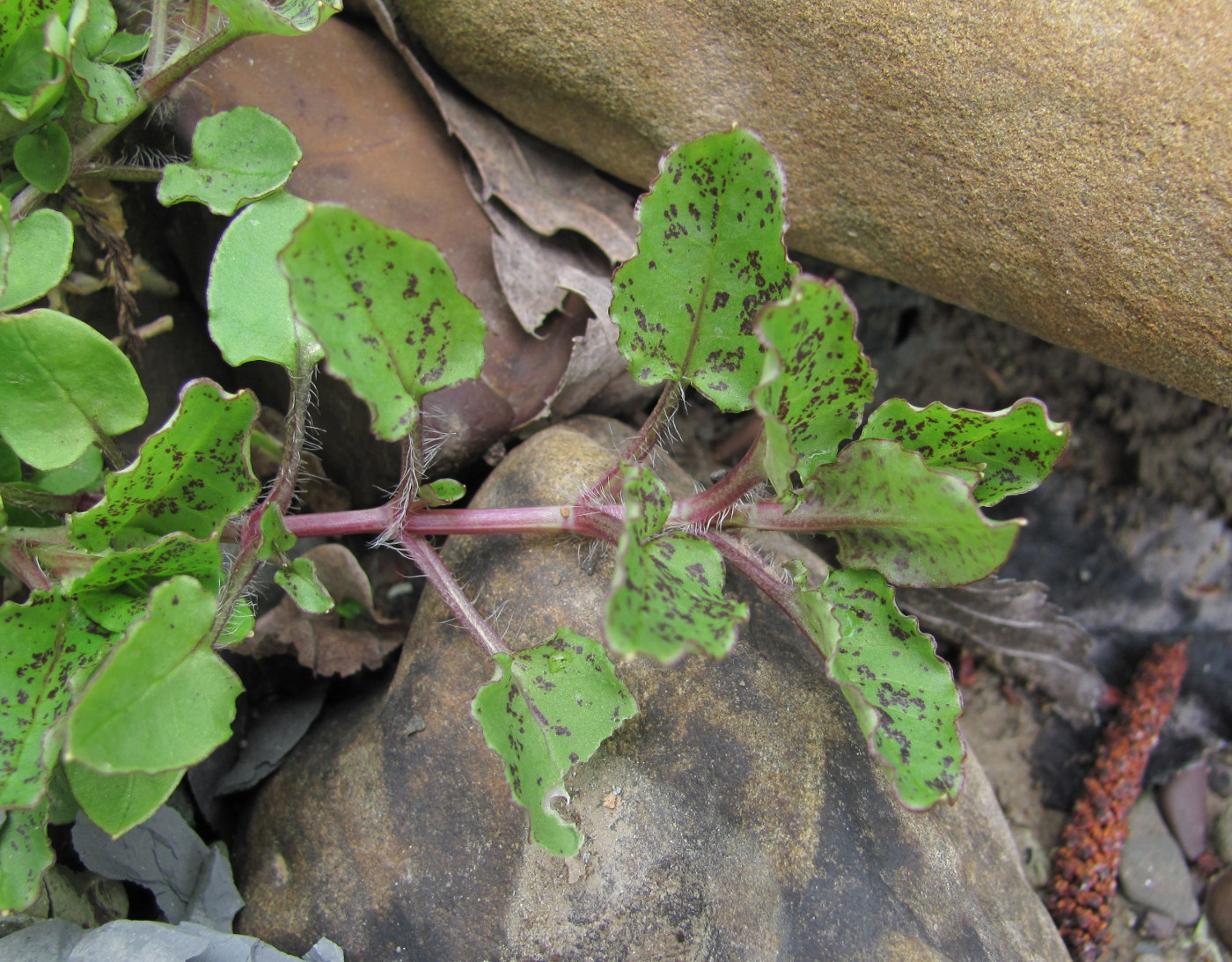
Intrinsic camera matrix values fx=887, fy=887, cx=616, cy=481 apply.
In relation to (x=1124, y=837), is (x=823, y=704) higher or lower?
higher

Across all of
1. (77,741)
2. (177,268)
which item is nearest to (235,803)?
(77,741)

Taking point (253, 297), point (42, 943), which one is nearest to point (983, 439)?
point (253, 297)

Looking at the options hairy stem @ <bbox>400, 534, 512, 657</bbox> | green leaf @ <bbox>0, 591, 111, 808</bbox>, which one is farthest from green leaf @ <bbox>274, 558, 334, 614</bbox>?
green leaf @ <bbox>0, 591, 111, 808</bbox>

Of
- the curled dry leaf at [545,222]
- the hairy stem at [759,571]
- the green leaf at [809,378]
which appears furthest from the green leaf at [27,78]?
the hairy stem at [759,571]

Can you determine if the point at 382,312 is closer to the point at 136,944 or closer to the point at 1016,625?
the point at 136,944

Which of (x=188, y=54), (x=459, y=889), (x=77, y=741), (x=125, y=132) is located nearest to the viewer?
(x=77, y=741)

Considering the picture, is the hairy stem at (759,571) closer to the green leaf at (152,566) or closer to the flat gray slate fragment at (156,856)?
the green leaf at (152,566)

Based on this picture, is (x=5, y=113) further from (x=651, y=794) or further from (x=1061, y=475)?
(x=1061, y=475)
